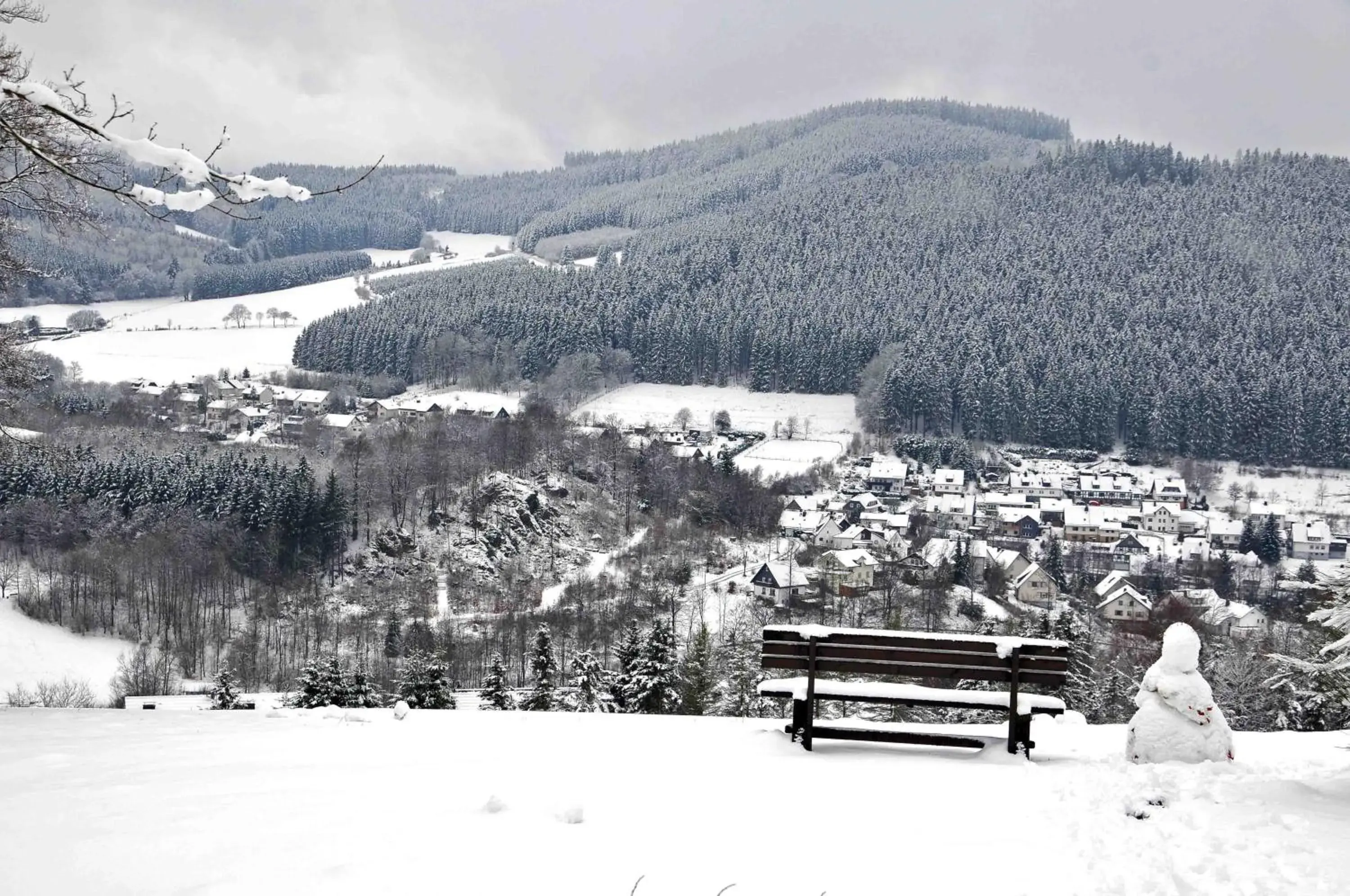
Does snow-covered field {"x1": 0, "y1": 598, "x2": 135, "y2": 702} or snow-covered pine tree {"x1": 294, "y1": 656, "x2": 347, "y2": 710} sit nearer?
snow-covered pine tree {"x1": 294, "y1": 656, "x2": 347, "y2": 710}

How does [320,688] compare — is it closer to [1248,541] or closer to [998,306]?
[1248,541]

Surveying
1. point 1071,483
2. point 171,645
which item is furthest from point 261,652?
point 1071,483

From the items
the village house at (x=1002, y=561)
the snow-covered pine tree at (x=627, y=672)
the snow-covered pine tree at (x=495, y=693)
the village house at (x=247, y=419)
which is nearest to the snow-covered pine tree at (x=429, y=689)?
the snow-covered pine tree at (x=495, y=693)

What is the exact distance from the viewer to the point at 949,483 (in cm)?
7756

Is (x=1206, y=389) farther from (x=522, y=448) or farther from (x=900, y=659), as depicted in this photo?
(x=900, y=659)

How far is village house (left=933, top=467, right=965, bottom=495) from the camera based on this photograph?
252 ft

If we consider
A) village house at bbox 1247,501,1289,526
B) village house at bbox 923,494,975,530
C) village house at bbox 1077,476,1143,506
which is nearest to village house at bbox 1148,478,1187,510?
village house at bbox 1077,476,1143,506

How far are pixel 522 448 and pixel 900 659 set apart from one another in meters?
63.6

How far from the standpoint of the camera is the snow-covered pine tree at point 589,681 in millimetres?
21812

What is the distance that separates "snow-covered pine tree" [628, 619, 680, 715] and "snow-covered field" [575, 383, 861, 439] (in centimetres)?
6634

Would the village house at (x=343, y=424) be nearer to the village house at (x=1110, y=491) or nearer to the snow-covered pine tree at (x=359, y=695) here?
the snow-covered pine tree at (x=359, y=695)

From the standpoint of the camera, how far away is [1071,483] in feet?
263

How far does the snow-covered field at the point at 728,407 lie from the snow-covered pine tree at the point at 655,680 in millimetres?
66336

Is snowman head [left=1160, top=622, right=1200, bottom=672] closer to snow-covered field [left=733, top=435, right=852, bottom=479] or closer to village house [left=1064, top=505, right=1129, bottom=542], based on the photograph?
village house [left=1064, top=505, right=1129, bottom=542]
